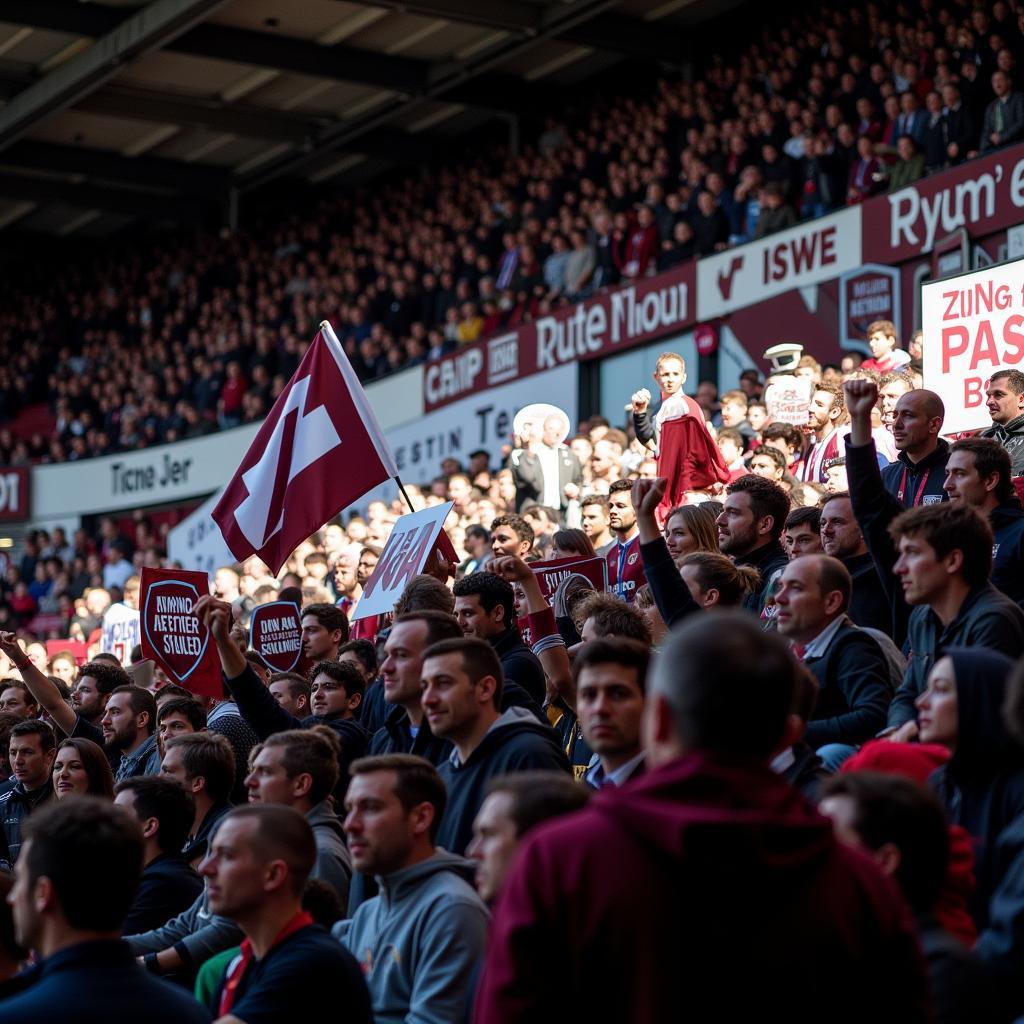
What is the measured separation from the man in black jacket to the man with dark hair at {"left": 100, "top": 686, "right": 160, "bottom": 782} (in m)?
3.43

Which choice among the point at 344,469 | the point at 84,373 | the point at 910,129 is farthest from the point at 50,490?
the point at 344,469

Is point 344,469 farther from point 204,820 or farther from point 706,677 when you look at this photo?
point 706,677

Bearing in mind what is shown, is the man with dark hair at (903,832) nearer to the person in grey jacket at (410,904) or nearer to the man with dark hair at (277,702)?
the person in grey jacket at (410,904)

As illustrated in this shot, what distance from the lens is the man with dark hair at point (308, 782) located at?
223 inches

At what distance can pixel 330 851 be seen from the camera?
5738mm

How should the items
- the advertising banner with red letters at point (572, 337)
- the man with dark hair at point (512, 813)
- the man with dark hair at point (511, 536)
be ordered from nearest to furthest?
the man with dark hair at point (512, 813) < the man with dark hair at point (511, 536) < the advertising banner with red letters at point (572, 337)

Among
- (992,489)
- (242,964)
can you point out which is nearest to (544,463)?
(992,489)

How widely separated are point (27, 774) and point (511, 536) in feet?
8.54

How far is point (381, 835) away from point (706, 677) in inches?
86.0

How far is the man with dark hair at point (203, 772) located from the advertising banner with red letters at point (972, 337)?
13.5ft

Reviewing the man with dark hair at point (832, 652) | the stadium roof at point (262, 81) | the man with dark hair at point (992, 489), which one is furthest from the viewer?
the stadium roof at point (262, 81)

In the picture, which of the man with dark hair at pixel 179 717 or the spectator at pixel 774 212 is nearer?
the man with dark hair at pixel 179 717

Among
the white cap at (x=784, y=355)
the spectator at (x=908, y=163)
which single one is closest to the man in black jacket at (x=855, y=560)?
the white cap at (x=784, y=355)

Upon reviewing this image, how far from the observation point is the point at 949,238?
48.4 ft
